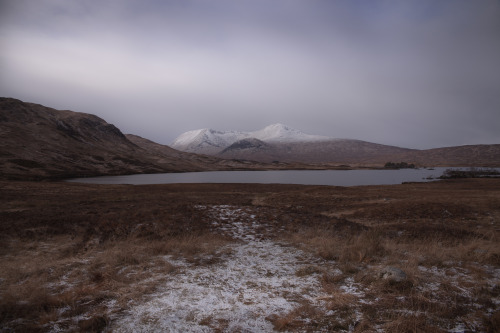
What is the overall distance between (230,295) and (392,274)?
4.24m

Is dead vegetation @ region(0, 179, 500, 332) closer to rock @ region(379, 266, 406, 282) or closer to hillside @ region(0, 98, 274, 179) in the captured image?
rock @ region(379, 266, 406, 282)

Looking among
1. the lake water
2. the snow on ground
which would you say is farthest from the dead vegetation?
the lake water

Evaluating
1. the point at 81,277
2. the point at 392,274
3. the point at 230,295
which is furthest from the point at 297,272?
the point at 81,277

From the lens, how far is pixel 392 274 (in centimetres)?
638

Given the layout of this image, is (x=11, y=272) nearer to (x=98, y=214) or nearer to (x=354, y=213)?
(x=98, y=214)

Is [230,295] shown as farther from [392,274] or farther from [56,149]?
[56,149]

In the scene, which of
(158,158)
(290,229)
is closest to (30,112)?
(158,158)

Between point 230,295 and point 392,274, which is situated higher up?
point 392,274

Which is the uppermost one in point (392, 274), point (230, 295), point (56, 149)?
point (56, 149)

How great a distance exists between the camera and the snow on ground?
4797 mm

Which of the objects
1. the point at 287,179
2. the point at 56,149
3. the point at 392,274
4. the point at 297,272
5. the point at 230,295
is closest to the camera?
the point at 230,295

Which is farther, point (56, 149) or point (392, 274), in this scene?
point (56, 149)

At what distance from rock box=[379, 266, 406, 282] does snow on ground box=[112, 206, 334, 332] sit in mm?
1754

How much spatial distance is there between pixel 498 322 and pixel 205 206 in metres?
15.9
